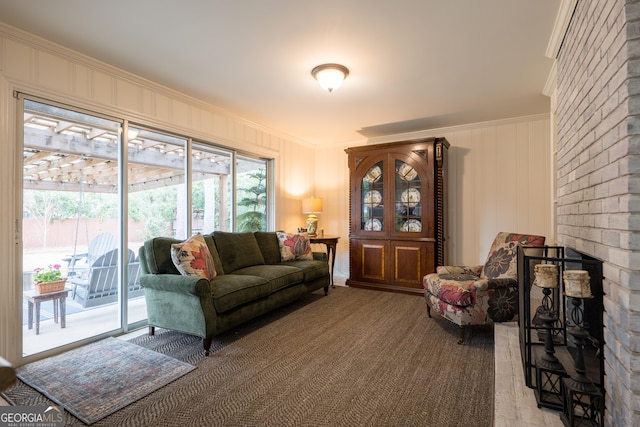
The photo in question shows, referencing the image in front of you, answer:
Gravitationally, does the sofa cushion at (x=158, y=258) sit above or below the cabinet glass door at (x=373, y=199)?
below

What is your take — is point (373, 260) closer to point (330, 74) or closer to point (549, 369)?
point (330, 74)

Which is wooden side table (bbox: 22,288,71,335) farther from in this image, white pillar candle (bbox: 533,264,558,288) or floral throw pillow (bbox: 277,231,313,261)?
white pillar candle (bbox: 533,264,558,288)

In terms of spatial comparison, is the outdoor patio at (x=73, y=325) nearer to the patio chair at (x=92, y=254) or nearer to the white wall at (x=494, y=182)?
the patio chair at (x=92, y=254)

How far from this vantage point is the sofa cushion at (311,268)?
3.97m

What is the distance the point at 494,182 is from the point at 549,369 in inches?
137

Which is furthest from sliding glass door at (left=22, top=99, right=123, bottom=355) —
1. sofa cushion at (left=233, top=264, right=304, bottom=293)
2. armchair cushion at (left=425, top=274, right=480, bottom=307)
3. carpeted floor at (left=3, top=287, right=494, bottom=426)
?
armchair cushion at (left=425, top=274, right=480, bottom=307)

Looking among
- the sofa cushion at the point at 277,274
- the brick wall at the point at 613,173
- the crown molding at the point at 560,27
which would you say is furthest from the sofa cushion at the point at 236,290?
the crown molding at the point at 560,27

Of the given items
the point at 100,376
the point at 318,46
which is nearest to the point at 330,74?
the point at 318,46

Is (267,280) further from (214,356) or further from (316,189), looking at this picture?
(316,189)

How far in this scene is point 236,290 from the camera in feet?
9.45

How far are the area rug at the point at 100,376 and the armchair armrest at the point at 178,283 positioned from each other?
514 mm

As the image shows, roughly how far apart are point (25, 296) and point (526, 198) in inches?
216

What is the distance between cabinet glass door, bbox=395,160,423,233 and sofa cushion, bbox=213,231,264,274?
2.06 m

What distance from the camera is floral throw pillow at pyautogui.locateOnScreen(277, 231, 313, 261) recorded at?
14.2 ft
